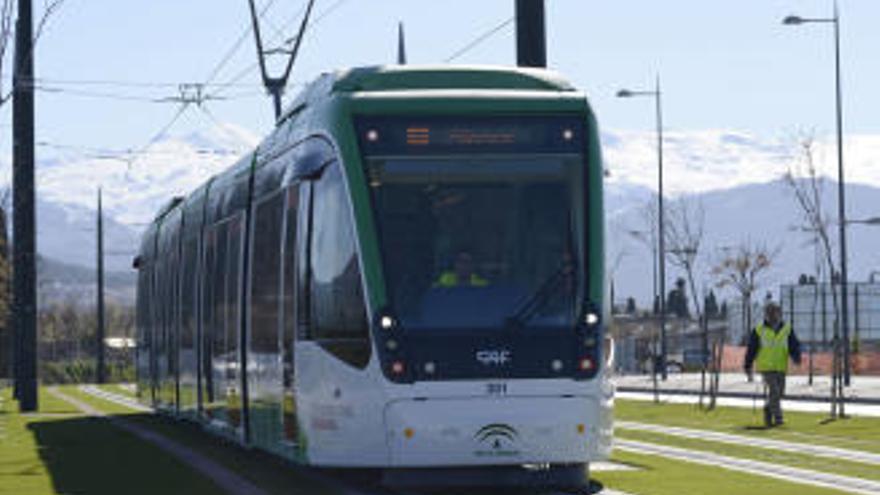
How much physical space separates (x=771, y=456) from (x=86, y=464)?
24.3 ft

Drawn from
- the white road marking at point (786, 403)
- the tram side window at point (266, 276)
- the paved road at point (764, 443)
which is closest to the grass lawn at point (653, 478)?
the tram side window at point (266, 276)

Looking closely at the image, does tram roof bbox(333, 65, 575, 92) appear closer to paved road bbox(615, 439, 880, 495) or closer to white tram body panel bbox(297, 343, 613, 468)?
white tram body panel bbox(297, 343, 613, 468)

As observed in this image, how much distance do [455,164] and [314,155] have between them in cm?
145

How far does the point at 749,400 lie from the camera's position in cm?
4688

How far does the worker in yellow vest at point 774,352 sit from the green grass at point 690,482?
9.38 m

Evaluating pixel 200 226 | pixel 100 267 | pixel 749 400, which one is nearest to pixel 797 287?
pixel 100 267

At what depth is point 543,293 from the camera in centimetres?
1827

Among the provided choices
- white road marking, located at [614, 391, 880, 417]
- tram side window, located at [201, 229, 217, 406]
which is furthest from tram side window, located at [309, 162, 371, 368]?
white road marking, located at [614, 391, 880, 417]

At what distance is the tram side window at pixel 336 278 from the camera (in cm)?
1828

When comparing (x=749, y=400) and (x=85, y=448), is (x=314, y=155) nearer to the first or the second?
(x=85, y=448)

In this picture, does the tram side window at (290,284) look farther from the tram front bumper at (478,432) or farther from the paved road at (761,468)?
the paved road at (761,468)

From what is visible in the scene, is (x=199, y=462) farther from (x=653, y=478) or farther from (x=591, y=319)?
(x=591, y=319)

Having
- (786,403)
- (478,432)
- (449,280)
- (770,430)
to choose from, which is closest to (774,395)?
(770,430)

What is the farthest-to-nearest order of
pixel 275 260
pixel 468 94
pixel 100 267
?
pixel 100 267, pixel 275 260, pixel 468 94
